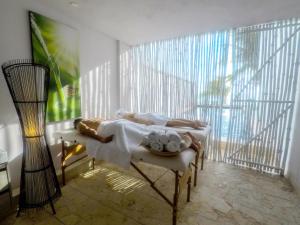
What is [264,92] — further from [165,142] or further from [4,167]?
[4,167]

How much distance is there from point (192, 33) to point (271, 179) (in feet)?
8.67

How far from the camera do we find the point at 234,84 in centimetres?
274

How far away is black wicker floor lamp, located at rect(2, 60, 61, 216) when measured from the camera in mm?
1498

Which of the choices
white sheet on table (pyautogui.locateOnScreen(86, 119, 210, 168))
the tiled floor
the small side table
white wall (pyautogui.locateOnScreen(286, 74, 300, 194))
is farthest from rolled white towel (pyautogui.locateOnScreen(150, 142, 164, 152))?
white wall (pyautogui.locateOnScreen(286, 74, 300, 194))

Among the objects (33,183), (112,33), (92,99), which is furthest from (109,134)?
(112,33)

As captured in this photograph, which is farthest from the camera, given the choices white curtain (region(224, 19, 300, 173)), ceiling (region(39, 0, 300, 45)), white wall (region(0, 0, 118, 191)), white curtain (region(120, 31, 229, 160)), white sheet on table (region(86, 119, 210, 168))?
white curtain (region(120, 31, 229, 160))

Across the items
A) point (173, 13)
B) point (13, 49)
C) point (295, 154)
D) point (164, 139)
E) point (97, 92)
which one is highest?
point (173, 13)

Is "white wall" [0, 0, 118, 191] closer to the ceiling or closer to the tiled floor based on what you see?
the ceiling

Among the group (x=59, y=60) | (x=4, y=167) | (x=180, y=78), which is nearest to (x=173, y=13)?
(x=180, y=78)

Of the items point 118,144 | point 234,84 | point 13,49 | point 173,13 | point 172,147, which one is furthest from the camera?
point 234,84

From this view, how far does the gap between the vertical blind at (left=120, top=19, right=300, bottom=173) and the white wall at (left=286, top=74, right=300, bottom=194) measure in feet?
0.24

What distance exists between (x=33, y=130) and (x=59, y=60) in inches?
43.4

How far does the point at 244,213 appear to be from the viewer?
1.79m

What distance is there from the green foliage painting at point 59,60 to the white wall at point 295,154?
3.20m
